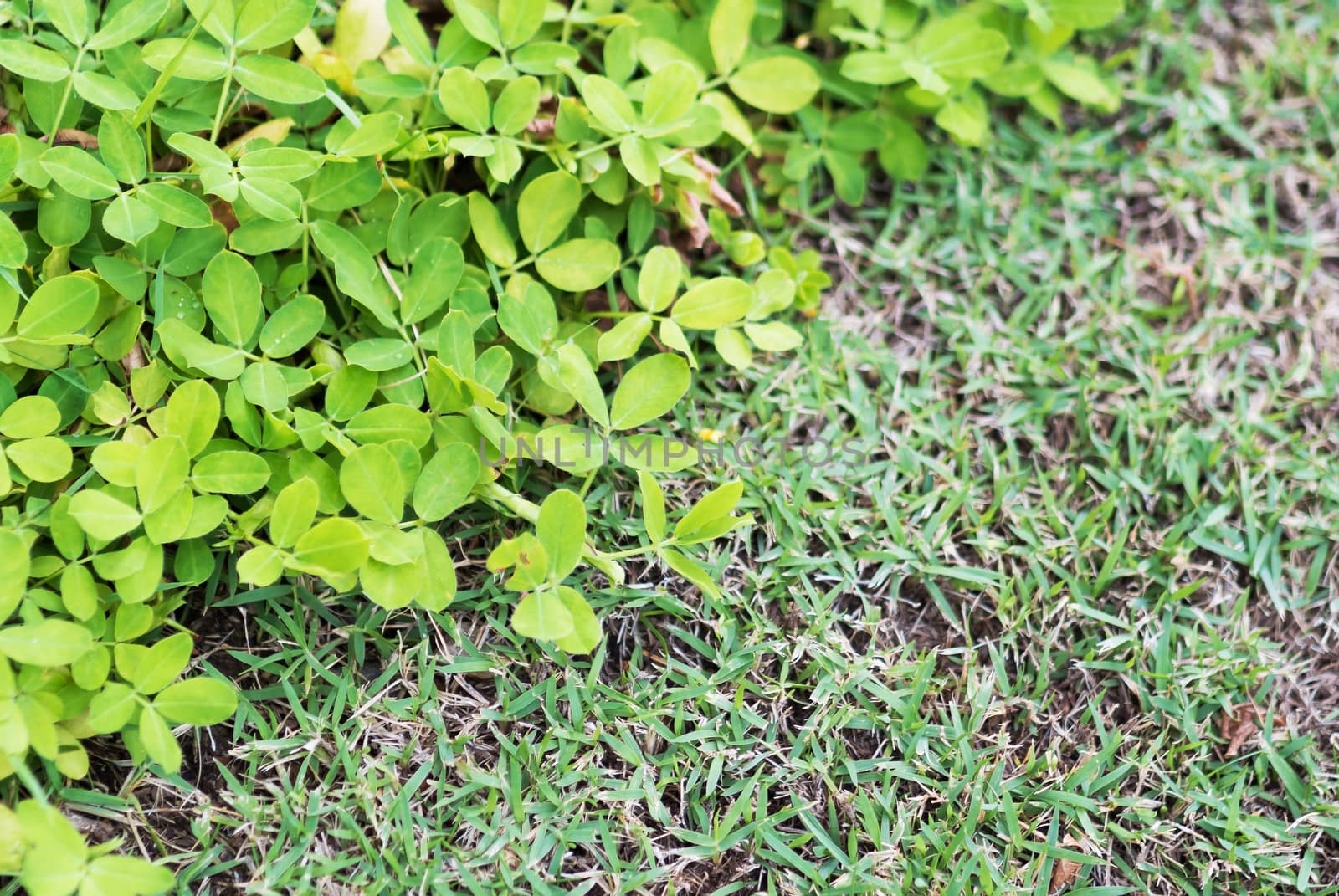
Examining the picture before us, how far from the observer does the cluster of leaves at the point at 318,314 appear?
1307mm

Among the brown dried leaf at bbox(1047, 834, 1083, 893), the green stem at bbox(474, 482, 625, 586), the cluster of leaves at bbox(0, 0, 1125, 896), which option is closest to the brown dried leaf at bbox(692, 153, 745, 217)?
the cluster of leaves at bbox(0, 0, 1125, 896)

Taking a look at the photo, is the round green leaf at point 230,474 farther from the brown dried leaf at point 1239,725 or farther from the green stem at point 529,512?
the brown dried leaf at point 1239,725

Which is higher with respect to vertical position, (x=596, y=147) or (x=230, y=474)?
(x=596, y=147)

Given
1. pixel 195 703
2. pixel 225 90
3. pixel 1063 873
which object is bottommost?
pixel 1063 873

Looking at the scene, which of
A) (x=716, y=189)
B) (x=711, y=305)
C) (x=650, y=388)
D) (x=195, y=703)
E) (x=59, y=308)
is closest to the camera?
(x=195, y=703)

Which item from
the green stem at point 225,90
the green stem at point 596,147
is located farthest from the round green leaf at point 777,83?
the green stem at point 225,90

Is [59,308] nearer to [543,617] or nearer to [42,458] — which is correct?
[42,458]

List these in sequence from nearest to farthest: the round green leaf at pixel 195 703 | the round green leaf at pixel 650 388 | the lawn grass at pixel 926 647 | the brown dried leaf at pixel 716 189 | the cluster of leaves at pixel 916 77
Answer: the round green leaf at pixel 195 703
the lawn grass at pixel 926 647
the round green leaf at pixel 650 388
the brown dried leaf at pixel 716 189
the cluster of leaves at pixel 916 77

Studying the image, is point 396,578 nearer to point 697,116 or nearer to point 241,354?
point 241,354

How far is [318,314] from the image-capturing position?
148cm

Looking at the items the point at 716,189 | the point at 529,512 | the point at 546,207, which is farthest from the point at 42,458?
the point at 716,189

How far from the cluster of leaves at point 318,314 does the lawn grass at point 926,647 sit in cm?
13

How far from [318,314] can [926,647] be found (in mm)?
1041

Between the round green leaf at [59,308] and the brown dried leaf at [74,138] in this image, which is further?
the brown dried leaf at [74,138]
